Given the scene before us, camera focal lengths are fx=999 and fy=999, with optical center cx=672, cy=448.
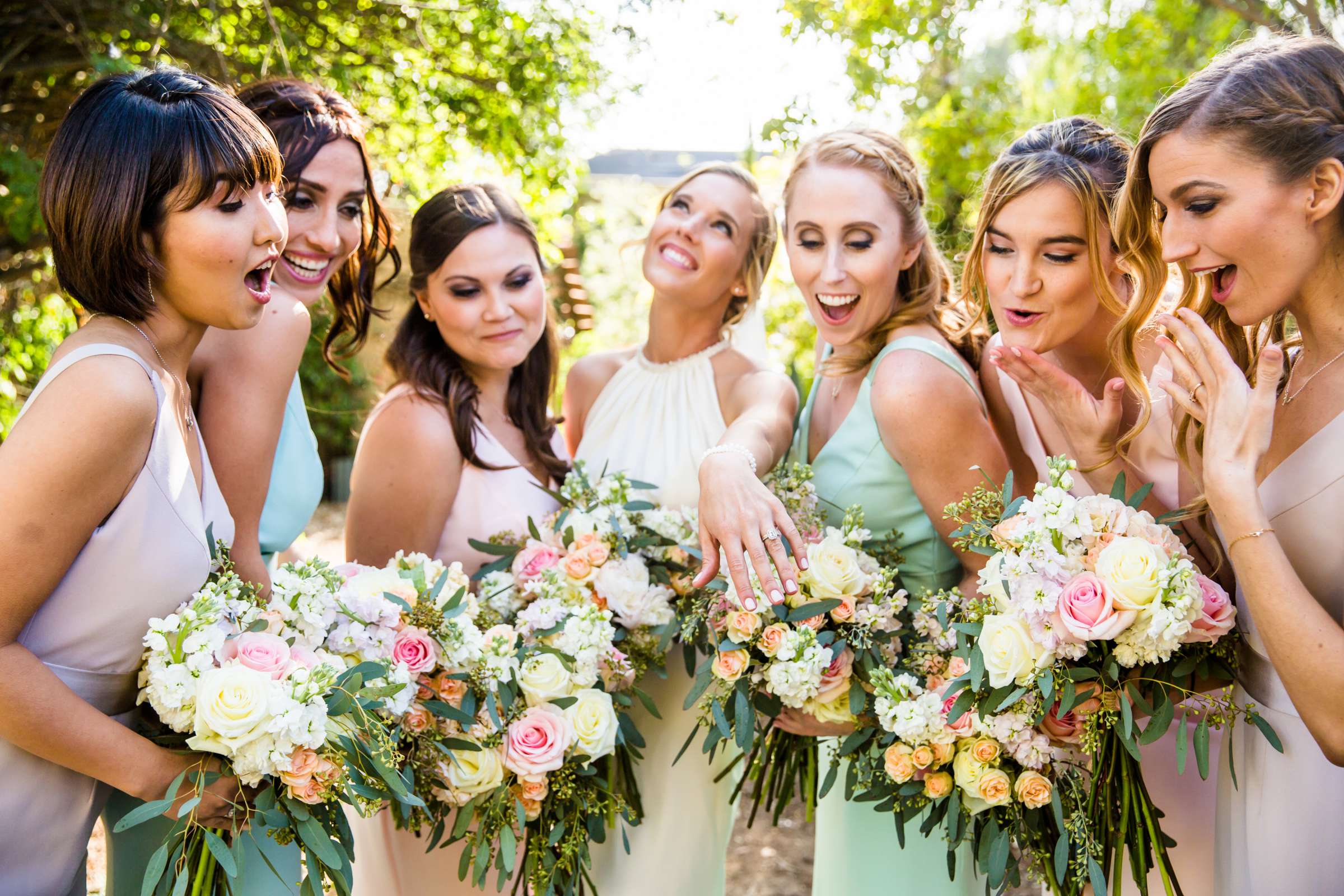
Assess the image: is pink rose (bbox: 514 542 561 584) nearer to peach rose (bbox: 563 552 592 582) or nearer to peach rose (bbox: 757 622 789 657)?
peach rose (bbox: 563 552 592 582)

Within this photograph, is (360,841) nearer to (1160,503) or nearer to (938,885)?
(938,885)

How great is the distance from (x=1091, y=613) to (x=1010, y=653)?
21cm

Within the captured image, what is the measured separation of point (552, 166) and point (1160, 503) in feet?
12.7

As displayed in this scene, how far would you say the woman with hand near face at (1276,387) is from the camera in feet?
6.85

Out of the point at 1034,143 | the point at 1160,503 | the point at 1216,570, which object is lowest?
the point at 1216,570

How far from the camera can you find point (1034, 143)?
10.1ft

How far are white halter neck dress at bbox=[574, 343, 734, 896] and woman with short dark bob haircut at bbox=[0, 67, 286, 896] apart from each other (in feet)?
5.17

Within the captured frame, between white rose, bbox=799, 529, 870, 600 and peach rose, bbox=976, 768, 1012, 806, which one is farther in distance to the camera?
white rose, bbox=799, 529, 870, 600

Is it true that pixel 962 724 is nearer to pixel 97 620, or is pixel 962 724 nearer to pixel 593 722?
pixel 593 722

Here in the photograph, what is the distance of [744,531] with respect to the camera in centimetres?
279

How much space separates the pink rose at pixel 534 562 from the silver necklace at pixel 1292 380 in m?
2.09

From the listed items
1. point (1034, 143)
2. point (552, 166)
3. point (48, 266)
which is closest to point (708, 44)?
point (552, 166)

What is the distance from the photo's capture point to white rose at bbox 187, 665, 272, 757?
2.13 metres

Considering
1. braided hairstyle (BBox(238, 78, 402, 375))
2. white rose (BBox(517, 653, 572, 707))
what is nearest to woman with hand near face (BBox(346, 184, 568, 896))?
braided hairstyle (BBox(238, 78, 402, 375))
